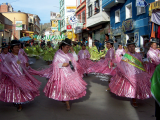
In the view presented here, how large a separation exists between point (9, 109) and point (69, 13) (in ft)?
128

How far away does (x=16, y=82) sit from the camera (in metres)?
4.54

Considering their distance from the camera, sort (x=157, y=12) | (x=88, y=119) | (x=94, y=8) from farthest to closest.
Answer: (x=94, y=8) < (x=157, y=12) < (x=88, y=119)

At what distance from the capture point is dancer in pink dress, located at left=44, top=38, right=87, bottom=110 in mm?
4516

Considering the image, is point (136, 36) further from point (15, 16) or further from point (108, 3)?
point (15, 16)

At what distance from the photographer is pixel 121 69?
5047mm

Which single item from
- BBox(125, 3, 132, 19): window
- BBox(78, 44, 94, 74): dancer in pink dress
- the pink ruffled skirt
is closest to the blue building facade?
BBox(125, 3, 132, 19): window

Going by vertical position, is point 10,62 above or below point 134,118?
above

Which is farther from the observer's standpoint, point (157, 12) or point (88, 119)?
point (157, 12)

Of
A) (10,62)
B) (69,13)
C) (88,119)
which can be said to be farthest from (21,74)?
(69,13)

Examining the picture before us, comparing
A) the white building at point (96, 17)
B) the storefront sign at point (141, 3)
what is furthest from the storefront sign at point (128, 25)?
the white building at point (96, 17)

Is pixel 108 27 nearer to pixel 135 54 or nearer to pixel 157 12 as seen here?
pixel 157 12

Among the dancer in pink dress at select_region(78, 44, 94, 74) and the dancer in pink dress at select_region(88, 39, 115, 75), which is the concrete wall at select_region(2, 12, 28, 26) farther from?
the dancer in pink dress at select_region(88, 39, 115, 75)

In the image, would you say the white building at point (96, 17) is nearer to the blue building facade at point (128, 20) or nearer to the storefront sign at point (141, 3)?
the blue building facade at point (128, 20)

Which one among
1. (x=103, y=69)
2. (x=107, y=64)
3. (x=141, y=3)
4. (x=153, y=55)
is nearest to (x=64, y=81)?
(x=103, y=69)
